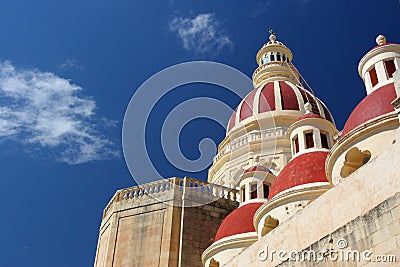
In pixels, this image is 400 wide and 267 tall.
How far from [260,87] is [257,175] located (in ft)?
42.6

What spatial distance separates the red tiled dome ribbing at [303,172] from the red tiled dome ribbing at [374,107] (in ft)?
4.95

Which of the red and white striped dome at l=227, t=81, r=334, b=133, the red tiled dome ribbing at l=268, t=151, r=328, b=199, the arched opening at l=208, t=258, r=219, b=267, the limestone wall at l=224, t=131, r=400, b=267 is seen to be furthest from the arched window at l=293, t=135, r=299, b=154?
the red and white striped dome at l=227, t=81, r=334, b=133

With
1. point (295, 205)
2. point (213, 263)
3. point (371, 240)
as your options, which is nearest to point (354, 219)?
point (371, 240)

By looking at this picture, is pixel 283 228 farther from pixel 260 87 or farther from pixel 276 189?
pixel 260 87

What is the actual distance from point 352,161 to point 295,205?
7.11 feet

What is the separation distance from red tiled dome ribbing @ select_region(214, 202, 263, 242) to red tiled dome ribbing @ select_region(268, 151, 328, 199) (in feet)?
5.20

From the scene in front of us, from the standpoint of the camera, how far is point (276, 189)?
1423 centimetres

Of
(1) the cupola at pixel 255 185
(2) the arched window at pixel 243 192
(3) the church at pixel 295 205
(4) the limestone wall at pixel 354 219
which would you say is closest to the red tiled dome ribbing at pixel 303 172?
(3) the church at pixel 295 205

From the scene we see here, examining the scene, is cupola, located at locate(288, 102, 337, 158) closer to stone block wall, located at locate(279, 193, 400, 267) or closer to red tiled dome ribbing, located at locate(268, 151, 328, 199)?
red tiled dome ribbing, located at locate(268, 151, 328, 199)

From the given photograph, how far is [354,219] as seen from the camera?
7.02 m

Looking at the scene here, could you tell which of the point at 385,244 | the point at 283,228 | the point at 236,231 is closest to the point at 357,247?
the point at 385,244

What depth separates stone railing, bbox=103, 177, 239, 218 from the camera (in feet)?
57.5

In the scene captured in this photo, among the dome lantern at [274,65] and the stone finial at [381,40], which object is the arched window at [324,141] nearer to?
the stone finial at [381,40]

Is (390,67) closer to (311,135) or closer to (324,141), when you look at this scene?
(324,141)
